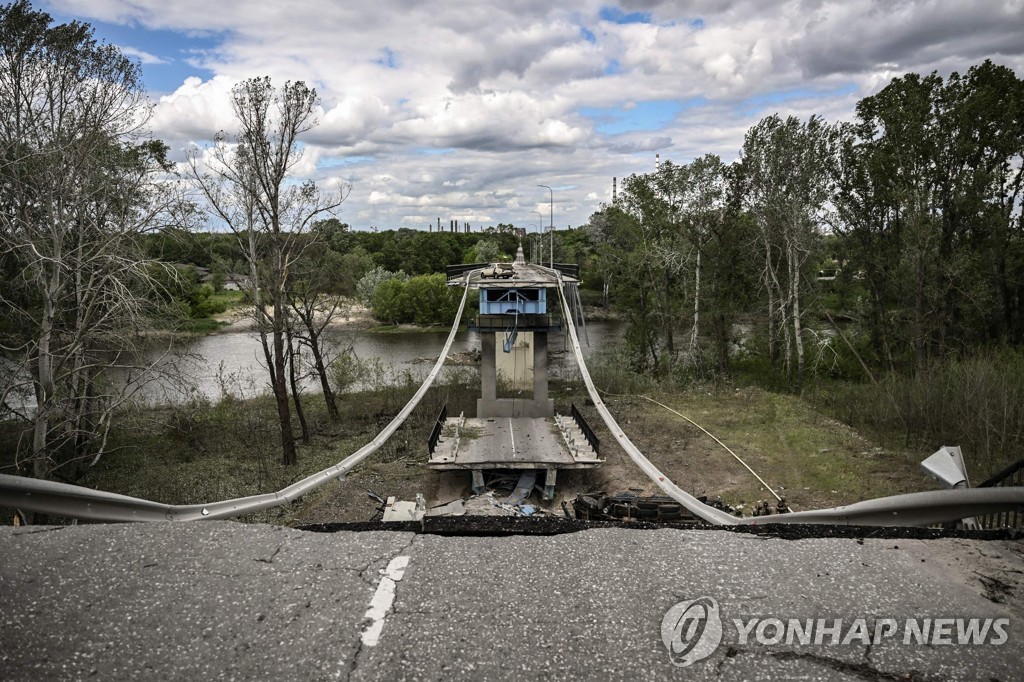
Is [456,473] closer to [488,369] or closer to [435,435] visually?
[435,435]

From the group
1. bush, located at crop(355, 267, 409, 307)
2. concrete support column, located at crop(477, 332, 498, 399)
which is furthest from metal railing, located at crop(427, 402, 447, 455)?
bush, located at crop(355, 267, 409, 307)

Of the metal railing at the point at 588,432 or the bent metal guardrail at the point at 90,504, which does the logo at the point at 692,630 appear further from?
the metal railing at the point at 588,432

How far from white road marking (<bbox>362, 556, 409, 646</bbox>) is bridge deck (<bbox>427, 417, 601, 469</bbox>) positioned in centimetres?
1195

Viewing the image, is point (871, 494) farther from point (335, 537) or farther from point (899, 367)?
point (899, 367)

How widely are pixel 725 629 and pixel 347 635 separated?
169cm

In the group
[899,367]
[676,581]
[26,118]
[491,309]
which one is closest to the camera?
[676,581]

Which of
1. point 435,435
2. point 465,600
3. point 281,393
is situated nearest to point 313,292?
point 281,393

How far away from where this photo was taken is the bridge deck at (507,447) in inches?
600

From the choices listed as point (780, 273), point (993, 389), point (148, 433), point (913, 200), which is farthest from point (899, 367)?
point (148, 433)

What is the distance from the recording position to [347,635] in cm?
288

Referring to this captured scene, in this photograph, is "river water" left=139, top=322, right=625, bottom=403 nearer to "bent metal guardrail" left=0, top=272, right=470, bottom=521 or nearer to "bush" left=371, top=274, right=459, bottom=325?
"bush" left=371, top=274, right=459, bottom=325

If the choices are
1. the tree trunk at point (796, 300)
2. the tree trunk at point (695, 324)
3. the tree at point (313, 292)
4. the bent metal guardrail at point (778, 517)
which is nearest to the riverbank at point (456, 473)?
the tree at point (313, 292)
